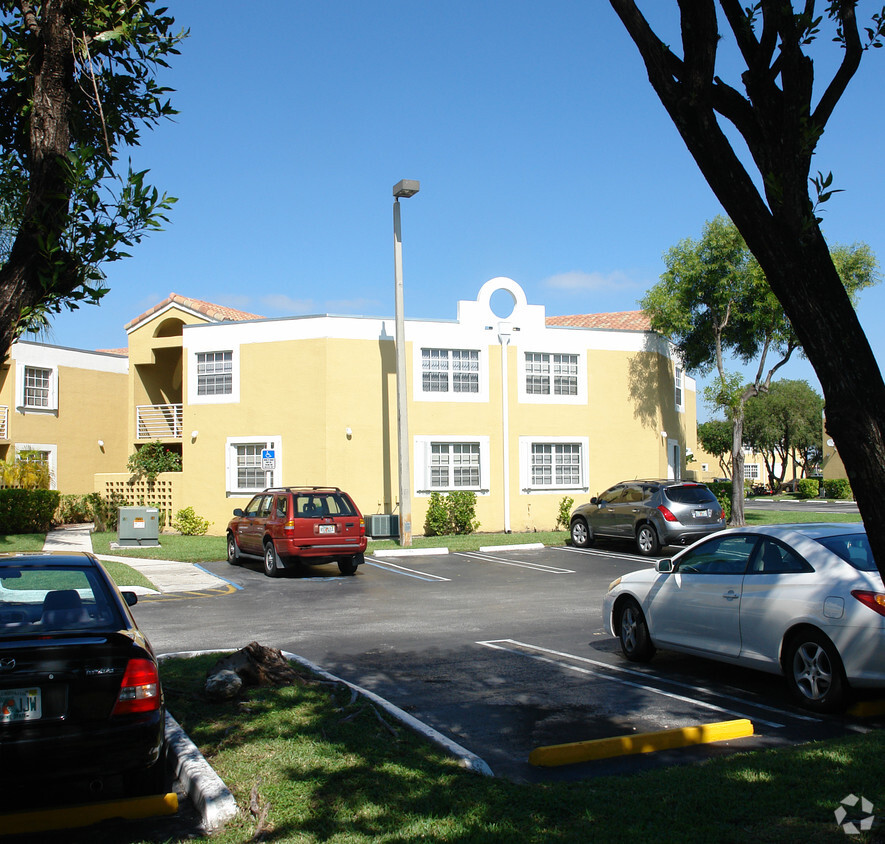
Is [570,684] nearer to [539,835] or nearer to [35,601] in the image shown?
[539,835]

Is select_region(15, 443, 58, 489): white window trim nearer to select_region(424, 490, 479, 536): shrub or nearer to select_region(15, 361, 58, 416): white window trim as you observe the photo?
select_region(15, 361, 58, 416): white window trim

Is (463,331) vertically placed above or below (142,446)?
above

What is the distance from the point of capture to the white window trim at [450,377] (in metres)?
25.7

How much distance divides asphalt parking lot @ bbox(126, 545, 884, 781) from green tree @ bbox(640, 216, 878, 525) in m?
13.3

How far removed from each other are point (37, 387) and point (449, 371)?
16.3 m

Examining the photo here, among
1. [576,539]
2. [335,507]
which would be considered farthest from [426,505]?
[335,507]

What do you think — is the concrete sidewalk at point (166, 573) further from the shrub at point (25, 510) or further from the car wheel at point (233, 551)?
the shrub at point (25, 510)

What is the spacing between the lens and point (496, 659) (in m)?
9.10

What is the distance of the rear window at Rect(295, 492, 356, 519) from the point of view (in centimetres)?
1698

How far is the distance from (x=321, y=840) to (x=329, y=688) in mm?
3081

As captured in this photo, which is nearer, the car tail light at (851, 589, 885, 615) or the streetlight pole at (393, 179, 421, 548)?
the car tail light at (851, 589, 885, 615)

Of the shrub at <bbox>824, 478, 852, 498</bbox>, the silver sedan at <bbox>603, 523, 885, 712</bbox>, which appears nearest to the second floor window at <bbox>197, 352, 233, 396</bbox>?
the silver sedan at <bbox>603, 523, 885, 712</bbox>

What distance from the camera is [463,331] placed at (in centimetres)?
2625

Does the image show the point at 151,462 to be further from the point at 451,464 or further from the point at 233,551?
the point at 451,464
